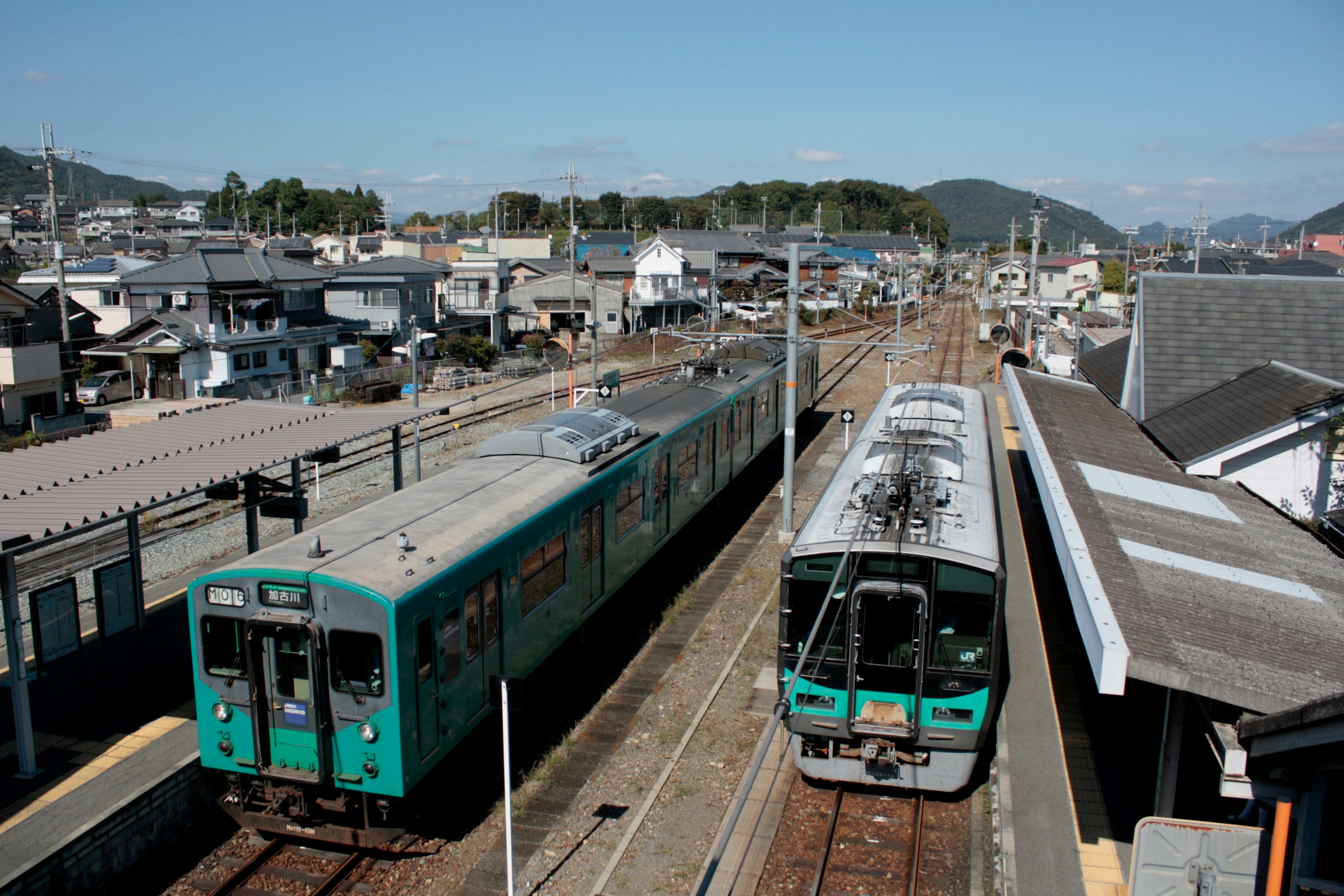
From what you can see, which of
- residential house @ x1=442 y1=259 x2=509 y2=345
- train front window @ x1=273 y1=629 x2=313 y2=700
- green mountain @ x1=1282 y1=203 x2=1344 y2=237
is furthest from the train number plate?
green mountain @ x1=1282 y1=203 x2=1344 y2=237

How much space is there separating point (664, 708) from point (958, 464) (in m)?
3.87

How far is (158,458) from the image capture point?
9.70 m

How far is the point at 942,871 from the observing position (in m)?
7.04

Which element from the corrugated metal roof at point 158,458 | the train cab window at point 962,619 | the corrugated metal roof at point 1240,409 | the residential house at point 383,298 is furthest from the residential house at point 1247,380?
the residential house at point 383,298

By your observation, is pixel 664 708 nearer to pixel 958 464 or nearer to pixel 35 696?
pixel 958 464

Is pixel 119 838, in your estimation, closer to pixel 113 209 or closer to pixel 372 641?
pixel 372 641

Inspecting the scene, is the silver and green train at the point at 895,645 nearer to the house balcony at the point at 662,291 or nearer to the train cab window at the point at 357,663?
the train cab window at the point at 357,663

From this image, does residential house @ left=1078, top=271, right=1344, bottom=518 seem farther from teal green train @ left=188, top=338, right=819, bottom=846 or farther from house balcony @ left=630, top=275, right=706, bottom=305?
house balcony @ left=630, top=275, right=706, bottom=305

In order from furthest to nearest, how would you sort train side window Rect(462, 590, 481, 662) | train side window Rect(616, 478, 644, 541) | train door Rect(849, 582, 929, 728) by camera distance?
train side window Rect(616, 478, 644, 541), train side window Rect(462, 590, 481, 662), train door Rect(849, 582, 929, 728)

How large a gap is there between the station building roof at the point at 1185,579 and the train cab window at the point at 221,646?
5.72 m

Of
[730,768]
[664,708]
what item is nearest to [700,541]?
[664,708]

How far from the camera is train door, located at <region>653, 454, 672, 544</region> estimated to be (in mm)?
12125

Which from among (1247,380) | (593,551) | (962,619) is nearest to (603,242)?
(1247,380)

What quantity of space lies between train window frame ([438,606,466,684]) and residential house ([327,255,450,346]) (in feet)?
103
